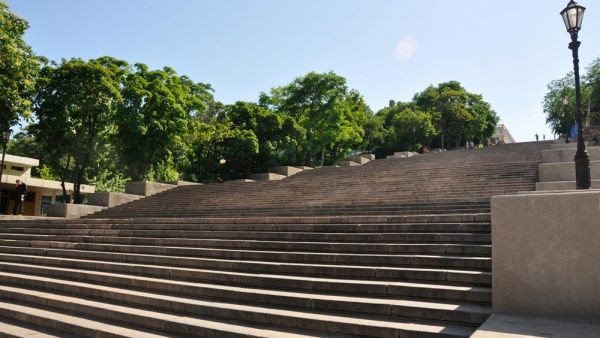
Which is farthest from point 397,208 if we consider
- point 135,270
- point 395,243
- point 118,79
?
point 118,79

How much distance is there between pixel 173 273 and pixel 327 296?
10.2 feet

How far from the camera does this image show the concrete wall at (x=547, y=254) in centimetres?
427

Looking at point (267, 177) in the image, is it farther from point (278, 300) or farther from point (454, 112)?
point (454, 112)

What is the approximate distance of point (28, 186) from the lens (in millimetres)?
39156

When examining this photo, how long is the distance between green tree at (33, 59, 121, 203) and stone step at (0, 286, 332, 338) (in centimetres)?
1375

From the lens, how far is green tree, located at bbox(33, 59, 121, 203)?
19.5 meters

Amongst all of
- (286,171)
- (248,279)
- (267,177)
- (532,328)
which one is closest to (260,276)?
(248,279)

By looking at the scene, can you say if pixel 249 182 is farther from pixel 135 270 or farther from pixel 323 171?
pixel 135 270

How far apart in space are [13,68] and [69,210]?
17.5 ft

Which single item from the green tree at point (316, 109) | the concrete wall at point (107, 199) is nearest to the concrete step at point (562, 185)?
the concrete wall at point (107, 199)

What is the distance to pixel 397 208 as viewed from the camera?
1141 cm

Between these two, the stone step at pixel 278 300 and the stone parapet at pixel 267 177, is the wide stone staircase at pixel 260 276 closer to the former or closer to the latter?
the stone step at pixel 278 300

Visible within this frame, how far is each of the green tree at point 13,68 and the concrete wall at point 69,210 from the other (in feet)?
12.0

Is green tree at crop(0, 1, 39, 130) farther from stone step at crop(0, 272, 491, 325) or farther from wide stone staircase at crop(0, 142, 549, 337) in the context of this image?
stone step at crop(0, 272, 491, 325)
